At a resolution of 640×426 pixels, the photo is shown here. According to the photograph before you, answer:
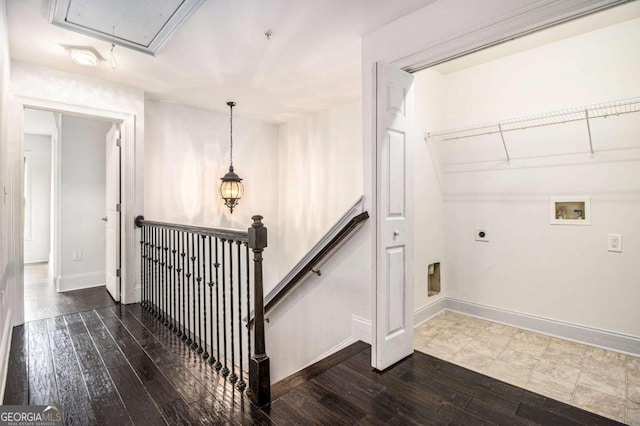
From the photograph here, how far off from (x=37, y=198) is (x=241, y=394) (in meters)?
6.70

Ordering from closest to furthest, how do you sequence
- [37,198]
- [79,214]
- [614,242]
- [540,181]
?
[614,242], [540,181], [79,214], [37,198]

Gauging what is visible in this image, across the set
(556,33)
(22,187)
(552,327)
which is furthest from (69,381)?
(556,33)

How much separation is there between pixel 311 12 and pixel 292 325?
2.65 meters

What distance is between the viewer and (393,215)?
2.17 m

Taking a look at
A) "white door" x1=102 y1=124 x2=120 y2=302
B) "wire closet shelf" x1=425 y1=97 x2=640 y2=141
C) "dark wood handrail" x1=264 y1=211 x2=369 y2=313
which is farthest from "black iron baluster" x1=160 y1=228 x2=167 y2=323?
"wire closet shelf" x1=425 y1=97 x2=640 y2=141

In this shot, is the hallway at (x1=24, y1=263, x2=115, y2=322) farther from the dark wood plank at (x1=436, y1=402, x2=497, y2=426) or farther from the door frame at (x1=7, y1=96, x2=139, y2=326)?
the dark wood plank at (x1=436, y1=402, x2=497, y2=426)

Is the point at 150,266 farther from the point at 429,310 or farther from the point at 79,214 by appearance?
the point at 429,310

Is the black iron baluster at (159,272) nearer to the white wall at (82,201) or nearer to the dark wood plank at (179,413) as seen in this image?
the dark wood plank at (179,413)

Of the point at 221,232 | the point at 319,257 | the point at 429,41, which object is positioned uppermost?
the point at 429,41

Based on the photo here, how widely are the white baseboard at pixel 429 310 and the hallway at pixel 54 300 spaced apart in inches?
126

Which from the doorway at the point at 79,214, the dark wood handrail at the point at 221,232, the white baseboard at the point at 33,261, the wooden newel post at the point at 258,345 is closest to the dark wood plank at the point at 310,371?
the wooden newel post at the point at 258,345

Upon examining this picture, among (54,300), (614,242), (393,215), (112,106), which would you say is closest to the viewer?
(393,215)

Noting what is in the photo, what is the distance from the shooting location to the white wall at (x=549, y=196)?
2383 mm

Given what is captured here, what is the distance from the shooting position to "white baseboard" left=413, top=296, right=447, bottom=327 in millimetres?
2943
